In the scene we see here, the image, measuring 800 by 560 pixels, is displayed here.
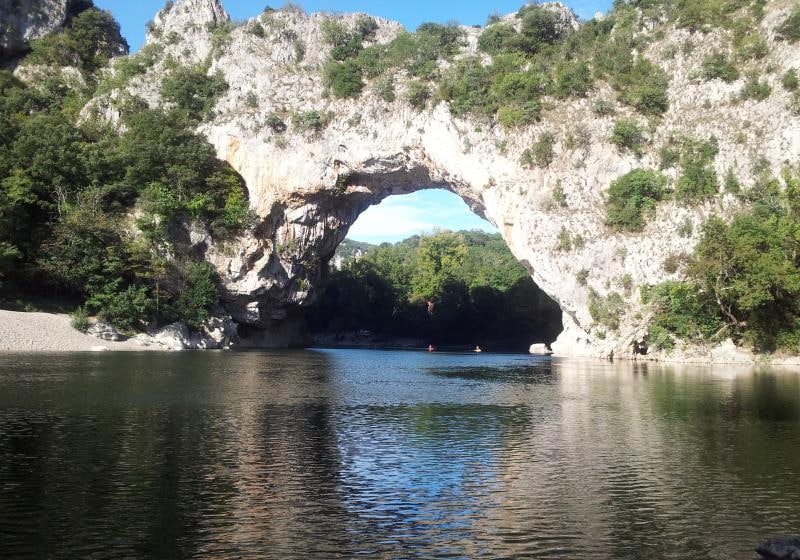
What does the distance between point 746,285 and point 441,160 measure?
25424 millimetres

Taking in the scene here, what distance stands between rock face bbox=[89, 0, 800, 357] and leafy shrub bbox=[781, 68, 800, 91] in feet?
1.93

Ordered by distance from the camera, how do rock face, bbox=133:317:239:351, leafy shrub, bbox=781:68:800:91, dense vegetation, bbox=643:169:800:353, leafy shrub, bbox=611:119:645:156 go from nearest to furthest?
1. dense vegetation, bbox=643:169:800:353
2. leafy shrub, bbox=781:68:800:91
3. leafy shrub, bbox=611:119:645:156
4. rock face, bbox=133:317:239:351

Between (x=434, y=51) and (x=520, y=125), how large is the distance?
440 inches

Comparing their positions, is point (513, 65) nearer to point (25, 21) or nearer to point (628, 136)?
point (628, 136)

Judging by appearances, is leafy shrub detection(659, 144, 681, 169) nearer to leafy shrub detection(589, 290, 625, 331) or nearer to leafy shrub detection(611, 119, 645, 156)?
leafy shrub detection(611, 119, 645, 156)

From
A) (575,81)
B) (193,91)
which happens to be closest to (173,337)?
(193,91)

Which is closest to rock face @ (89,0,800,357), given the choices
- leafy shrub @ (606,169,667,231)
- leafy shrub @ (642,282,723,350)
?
leafy shrub @ (606,169,667,231)

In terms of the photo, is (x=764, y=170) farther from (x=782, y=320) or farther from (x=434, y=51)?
(x=434, y=51)

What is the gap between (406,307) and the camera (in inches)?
3733

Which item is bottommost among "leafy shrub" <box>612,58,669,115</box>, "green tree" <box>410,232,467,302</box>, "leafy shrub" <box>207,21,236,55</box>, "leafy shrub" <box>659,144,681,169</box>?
"green tree" <box>410,232,467,302</box>

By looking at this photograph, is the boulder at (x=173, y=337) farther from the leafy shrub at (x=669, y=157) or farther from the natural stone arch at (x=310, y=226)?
the leafy shrub at (x=669, y=157)

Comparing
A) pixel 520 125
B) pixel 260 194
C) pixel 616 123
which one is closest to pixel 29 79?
pixel 260 194

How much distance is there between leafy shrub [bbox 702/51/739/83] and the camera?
161ft

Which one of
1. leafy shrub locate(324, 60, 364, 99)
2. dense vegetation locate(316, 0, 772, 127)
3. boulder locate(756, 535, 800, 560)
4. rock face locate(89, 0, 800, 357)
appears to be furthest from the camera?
leafy shrub locate(324, 60, 364, 99)
